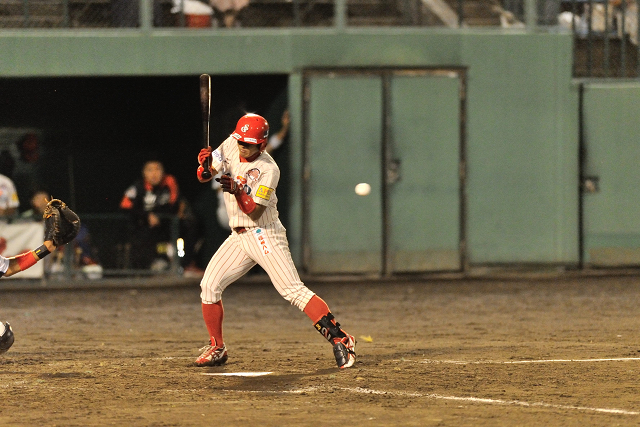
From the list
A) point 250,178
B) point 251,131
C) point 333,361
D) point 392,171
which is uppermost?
point 251,131

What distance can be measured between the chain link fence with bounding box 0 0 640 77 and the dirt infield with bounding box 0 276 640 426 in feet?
13.0

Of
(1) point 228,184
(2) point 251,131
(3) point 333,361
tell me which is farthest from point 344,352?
(2) point 251,131

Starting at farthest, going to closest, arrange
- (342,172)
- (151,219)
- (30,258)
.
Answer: (342,172) → (151,219) → (30,258)

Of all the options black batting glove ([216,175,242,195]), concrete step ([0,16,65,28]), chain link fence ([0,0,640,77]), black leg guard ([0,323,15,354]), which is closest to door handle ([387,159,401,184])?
chain link fence ([0,0,640,77])

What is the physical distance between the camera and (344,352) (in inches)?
317

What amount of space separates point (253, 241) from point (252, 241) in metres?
0.01

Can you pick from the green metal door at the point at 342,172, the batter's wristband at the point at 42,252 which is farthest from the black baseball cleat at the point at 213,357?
the green metal door at the point at 342,172

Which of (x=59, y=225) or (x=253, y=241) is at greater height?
(x=59, y=225)

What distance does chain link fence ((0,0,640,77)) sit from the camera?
1509 centimetres

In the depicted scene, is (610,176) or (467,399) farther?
(610,176)

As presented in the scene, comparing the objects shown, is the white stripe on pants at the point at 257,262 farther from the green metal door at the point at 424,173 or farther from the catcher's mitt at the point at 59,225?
the green metal door at the point at 424,173

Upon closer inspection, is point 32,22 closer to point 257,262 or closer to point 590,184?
point 257,262

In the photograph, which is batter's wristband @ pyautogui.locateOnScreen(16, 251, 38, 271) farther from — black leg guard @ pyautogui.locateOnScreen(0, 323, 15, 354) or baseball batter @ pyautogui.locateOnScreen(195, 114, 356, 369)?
baseball batter @ pyautogui.locateOnScreen(195, 114, 356, 369)

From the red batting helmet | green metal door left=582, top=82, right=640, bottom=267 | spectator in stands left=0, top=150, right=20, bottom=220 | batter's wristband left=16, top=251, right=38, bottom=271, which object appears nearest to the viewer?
batter's wristband left=16, top=251, right=38, bottom=271
